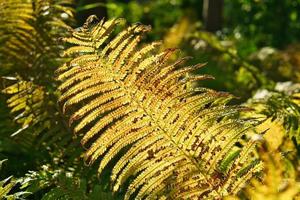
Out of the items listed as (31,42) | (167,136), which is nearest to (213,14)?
(31,42)

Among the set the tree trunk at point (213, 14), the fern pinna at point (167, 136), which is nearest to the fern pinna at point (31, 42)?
the fern pinna at point (167, 136)

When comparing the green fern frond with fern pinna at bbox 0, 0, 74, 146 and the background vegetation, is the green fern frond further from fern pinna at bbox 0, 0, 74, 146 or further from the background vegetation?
fern pinna at bbox 0, 0, 74, 146

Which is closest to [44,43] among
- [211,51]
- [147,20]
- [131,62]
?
[131,62]

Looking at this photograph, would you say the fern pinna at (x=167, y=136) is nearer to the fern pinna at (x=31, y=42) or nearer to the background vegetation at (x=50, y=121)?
the background vegetation at (x=50, y=121)

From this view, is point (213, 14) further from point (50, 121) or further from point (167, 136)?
point (167, 136)

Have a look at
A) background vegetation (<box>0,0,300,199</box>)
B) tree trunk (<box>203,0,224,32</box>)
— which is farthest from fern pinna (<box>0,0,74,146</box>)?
tree trunk (<box>203,0,224,32</box>)

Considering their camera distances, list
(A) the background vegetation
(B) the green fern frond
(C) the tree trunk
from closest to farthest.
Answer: (A) the background vegetation, (B) the green fern frond, (C) the tree trunk

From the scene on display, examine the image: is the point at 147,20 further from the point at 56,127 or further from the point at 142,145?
the point at 142,145

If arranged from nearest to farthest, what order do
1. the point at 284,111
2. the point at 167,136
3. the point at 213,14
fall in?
the point at 167,136, the point at 284,111, the point at 213,14
